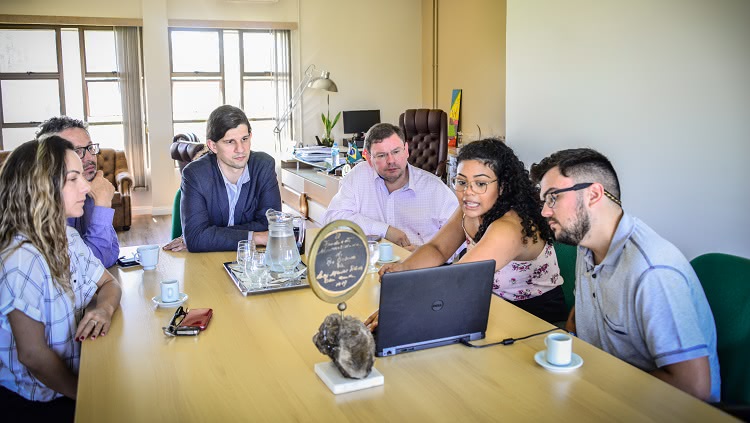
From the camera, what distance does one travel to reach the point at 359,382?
4.87 feet

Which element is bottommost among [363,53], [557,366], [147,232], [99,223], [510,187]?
[147,232]

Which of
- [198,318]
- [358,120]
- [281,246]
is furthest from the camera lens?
[358,120]

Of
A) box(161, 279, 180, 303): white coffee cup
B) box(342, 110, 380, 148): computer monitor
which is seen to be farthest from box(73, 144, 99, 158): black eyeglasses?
box(342, 110, 380, 148): computer monitor

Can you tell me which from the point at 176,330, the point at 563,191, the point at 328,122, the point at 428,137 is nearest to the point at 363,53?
the point at 328,122

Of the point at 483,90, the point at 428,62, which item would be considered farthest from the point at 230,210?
the point at 428,62

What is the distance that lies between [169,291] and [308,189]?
3.41 meters

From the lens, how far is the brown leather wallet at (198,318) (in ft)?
6.16

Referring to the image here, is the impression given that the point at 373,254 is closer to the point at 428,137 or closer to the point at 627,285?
the point at 627,285

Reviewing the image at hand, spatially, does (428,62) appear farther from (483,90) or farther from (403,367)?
(403,367)

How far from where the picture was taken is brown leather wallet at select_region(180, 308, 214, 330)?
1.88m

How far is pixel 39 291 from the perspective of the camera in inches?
71.3

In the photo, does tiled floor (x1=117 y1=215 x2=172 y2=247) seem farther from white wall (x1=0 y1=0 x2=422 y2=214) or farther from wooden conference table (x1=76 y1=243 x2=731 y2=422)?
wooden conference table (x1=76 y1=243 x2=731 y2=422)

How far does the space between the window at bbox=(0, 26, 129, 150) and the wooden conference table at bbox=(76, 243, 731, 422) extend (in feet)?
22.4

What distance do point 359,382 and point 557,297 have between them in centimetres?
116
